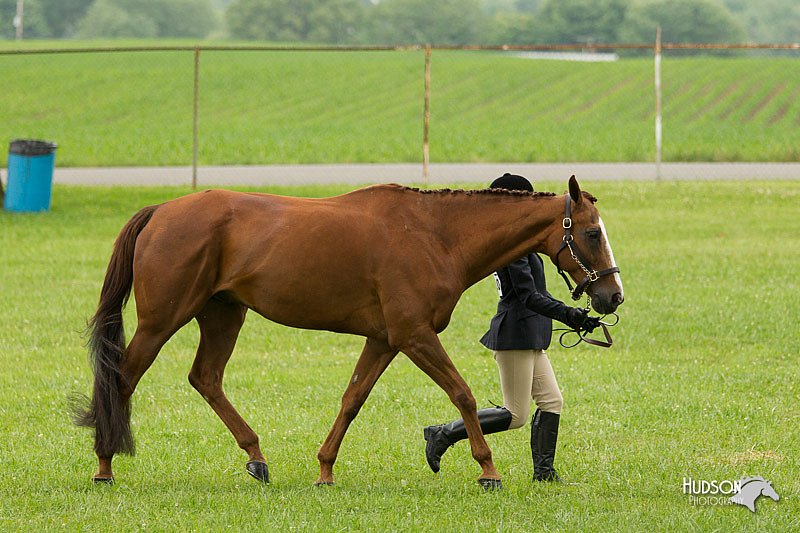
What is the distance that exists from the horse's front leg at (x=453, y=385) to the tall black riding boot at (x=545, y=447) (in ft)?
1.55

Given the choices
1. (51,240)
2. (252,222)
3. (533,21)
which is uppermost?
(533,21)

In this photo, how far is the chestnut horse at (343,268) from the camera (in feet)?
21.4

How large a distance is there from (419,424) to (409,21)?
338 ft

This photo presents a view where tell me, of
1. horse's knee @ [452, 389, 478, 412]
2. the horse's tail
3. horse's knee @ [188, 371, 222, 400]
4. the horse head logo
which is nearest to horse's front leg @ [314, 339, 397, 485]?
horse's knee @ [452, 389, 478, 412]

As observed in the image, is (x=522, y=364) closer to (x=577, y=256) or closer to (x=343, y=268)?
(x=577, y=256)

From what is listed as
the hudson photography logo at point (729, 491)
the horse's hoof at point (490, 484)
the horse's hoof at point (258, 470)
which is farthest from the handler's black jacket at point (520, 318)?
the horse's hoof at point (258, 470)

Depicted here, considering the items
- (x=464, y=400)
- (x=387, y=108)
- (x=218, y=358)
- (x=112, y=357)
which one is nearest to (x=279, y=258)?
(x=218, y=358)

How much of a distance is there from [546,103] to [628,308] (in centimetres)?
3839

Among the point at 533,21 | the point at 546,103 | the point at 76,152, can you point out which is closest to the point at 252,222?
the point at 76,152

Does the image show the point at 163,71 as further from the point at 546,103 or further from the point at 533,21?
the point at 533,21

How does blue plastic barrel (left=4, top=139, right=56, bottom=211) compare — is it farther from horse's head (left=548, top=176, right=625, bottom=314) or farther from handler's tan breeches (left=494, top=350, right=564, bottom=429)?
horse's head (left=548, top=176, right=625, bottom=314)

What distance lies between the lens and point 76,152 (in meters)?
33.6

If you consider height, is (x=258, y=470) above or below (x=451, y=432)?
below

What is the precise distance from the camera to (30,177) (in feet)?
65.4
